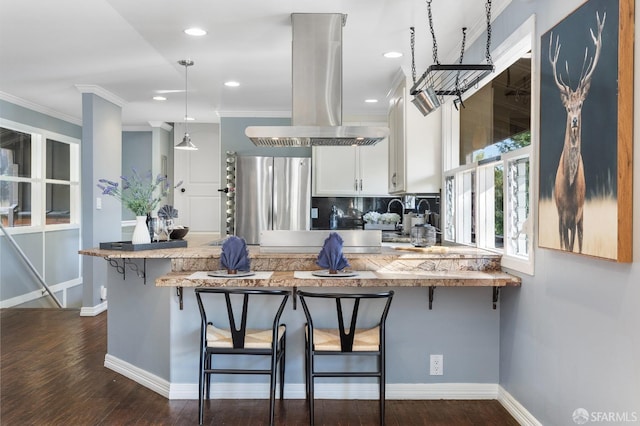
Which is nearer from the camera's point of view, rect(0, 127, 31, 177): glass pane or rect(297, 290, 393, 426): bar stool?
rect(297, 290, 393, 426): bar stool

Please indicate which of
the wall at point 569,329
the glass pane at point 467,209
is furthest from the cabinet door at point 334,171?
the wall at point 569,329

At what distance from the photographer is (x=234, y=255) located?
120 inches

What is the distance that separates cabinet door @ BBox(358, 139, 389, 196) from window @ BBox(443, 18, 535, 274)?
1749 mm

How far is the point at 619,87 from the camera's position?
A: 189 centimetres

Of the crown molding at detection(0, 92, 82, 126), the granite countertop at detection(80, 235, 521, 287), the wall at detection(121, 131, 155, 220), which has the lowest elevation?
the granite countertop at detection(80, 235, 521, 287)

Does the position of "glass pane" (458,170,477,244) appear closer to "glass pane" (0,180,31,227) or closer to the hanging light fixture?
the hanging light fixture

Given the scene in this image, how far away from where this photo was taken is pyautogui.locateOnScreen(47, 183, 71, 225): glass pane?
6836 mm

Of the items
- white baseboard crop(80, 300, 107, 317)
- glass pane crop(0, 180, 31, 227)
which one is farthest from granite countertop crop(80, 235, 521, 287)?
glass pane crop(0, 180, 31, 227)

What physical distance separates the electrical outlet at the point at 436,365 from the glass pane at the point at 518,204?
833mm

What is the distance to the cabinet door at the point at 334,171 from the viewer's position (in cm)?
625

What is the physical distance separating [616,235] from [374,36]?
2.43 m

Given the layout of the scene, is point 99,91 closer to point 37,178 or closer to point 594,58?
point 37,178

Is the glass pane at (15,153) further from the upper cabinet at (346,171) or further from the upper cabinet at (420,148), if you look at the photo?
the upper cabinet at (420,148)

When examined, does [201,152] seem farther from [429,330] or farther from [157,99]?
[429,330]
